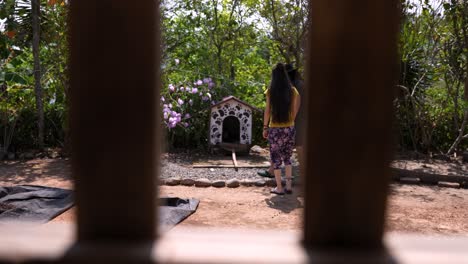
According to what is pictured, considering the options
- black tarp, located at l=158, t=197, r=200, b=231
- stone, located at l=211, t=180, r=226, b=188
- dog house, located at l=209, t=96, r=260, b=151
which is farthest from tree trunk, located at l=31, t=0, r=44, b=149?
black tarp, located at l=158, t=197, r=200, b=231

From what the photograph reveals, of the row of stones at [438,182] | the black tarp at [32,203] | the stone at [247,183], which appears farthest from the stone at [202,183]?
→ the row of stones at [438,182]

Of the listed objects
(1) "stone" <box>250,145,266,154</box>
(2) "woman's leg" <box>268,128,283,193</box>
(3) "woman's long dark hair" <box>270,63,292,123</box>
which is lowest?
(1) "stone" <box>250,145,266,154</box>

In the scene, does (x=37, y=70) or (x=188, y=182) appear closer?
(x=188, y=182)

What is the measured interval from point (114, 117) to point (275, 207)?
14.5 ft

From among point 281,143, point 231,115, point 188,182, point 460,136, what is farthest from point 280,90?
point 460,136

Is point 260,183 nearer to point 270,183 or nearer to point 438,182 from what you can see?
point 270,183

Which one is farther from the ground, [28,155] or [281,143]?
[281,143]

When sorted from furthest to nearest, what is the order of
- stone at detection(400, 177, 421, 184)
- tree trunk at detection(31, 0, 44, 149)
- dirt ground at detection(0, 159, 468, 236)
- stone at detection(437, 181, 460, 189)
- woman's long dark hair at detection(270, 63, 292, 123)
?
1. tree trunk at detection(31, 0, 44, 149)
2. stone at detection(400, 177, 421, 184)
3. stone at detection(437, 181, 460, 189)
4. woman's long dark hair at detection(270, 63, 292, 123)
5. dirt ground at detection(0, 159, 468, 236)

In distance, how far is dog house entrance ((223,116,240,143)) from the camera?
9.77 m

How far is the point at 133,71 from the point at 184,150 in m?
8.60

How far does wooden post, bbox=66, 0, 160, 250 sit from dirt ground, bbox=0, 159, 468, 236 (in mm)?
3021

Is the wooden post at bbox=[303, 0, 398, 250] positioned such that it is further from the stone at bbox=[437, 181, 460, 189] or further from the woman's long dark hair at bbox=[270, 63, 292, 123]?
the stone at bbox=[437, 181, 460, 189]

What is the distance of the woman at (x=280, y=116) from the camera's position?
5203 mm

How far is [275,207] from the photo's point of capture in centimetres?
508
